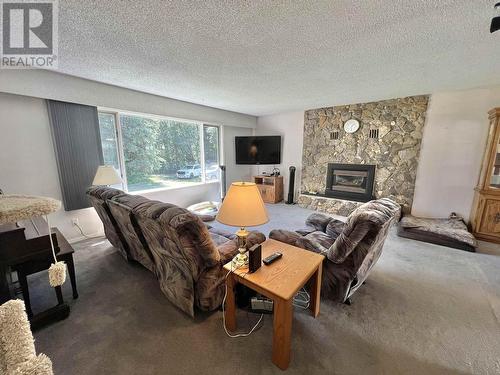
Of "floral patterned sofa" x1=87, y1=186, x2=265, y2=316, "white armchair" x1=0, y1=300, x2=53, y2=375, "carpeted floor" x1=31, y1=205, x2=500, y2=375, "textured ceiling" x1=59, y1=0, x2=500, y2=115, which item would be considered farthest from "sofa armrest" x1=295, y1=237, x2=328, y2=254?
"textured ceiling" x1=59, y1=0, x2=500, y2=115

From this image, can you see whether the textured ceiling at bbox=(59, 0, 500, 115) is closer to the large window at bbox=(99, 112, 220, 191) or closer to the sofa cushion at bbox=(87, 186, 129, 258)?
the large window at bbox=(99, 112, 220, 191)

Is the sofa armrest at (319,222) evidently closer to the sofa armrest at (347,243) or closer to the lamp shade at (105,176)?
the sofa armrest at (347,243)

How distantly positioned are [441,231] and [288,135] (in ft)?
11.9

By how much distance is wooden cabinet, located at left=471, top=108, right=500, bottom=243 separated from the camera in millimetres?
2944

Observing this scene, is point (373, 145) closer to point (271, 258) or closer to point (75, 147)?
point (271, 258)

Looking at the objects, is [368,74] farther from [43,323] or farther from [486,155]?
[43,323]

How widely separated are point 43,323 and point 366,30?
3.49 metres

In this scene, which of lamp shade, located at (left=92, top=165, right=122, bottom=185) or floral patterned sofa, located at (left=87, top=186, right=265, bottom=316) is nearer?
floral patterned sofa, located at (left=87, top=186, right=265, bottom=316)

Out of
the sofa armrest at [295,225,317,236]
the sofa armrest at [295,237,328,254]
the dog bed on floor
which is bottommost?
the dog bed on floor

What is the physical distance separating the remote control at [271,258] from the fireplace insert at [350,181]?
3.41m

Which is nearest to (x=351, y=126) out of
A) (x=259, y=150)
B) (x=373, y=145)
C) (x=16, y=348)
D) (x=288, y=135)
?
(x=373, y=145)

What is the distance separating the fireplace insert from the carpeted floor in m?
2.29

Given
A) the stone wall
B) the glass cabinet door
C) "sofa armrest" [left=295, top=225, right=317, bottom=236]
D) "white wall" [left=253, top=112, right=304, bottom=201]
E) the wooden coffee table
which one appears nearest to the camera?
the wooden coffee table

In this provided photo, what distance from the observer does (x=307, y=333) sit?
5.13 ft
